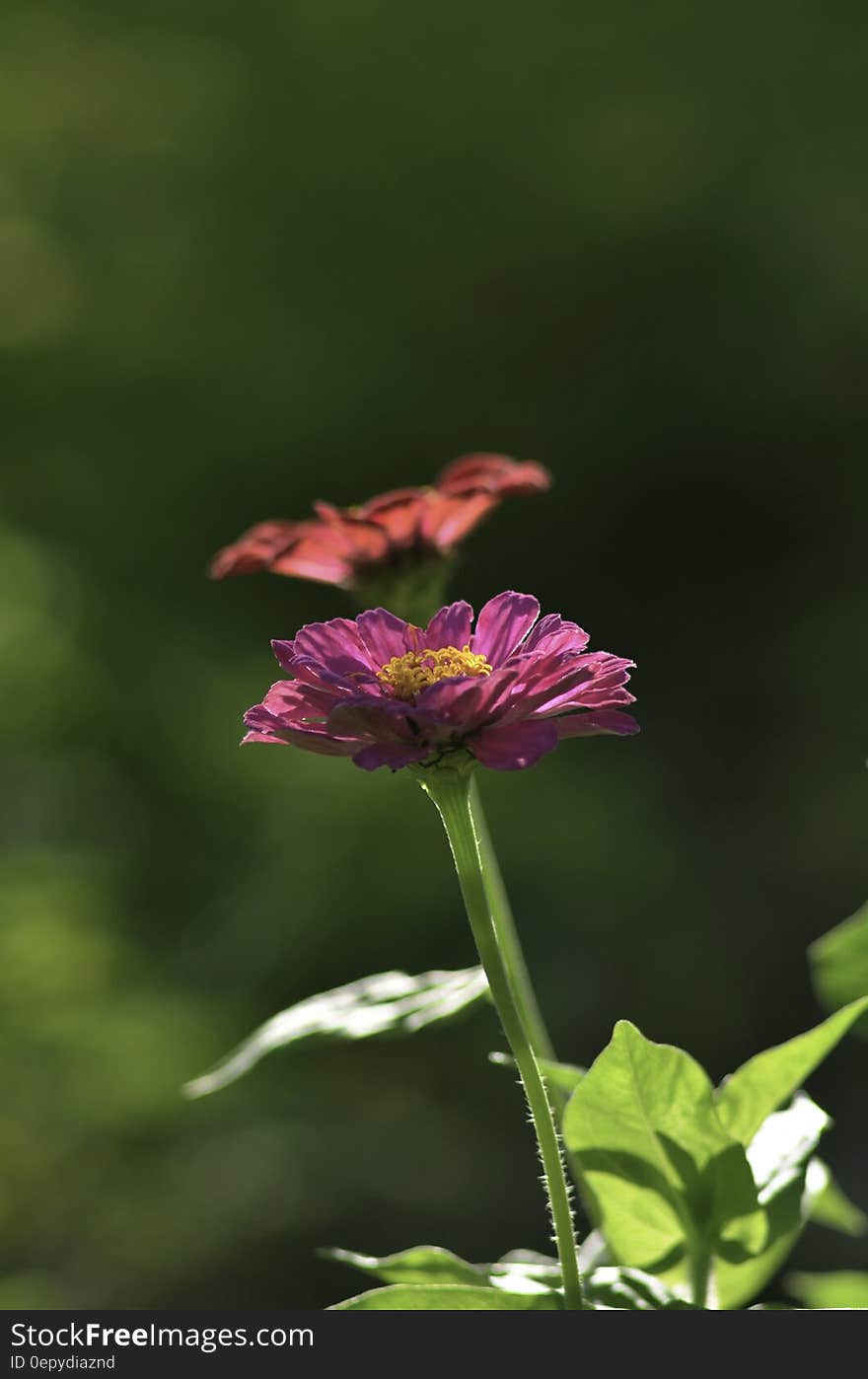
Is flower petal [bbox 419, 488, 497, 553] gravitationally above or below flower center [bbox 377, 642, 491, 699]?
above

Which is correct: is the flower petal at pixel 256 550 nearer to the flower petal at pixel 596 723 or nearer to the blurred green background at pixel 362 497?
the flower petal at pixel 596 723

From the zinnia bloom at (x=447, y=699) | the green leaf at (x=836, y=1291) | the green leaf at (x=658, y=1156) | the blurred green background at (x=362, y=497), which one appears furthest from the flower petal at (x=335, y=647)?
the blurred green background at (x=362, y=497)

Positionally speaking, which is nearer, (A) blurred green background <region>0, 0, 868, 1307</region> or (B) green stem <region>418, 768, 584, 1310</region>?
(B) green stem <region>418, 768, 584, 1310</region>

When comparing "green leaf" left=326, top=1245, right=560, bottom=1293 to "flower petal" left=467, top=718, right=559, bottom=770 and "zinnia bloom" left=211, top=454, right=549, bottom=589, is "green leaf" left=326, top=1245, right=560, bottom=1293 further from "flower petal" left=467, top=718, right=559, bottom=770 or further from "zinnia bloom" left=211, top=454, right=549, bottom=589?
"zinnia bloom" left=211, top=454, right=549, bottom=589

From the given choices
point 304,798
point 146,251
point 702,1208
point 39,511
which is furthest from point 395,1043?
point 702,1208

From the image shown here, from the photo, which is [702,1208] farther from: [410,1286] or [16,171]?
[16,171]

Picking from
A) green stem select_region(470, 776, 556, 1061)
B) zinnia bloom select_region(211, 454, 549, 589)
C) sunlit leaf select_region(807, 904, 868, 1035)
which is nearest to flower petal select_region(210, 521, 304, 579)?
zinnia bloom select_region(211, 454, 549, 589)
